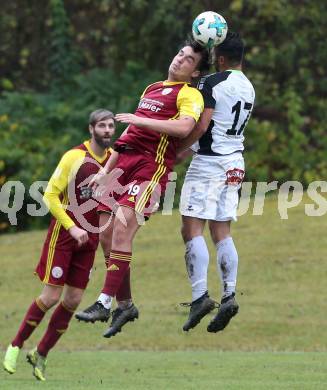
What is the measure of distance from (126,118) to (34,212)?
18.0 meters

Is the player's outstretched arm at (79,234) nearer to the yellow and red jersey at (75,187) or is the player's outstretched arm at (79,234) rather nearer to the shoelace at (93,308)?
the yellow and red jersey at (75,187)

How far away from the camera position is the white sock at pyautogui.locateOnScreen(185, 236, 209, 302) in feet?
33.0

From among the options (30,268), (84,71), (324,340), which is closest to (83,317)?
(324,340)

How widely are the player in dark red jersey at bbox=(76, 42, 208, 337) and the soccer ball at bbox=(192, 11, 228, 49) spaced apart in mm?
129

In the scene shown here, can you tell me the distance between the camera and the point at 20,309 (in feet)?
68.7

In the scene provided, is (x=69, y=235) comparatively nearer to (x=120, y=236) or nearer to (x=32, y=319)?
(x=32, y=319)

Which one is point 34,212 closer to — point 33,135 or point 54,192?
point 33,135

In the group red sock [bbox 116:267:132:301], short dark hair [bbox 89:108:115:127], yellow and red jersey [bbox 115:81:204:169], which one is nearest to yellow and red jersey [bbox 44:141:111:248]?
short dark hair [bbox 89:108:115:127]

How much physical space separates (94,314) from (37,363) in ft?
14.0

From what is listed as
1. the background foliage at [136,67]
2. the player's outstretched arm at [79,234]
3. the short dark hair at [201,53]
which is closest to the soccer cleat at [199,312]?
the short dark hair at [201,53]

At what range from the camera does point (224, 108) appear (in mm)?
9953

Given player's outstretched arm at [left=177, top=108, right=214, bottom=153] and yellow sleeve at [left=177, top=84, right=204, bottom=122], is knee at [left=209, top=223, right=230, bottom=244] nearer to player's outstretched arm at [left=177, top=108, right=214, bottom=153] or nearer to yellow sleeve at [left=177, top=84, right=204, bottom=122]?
player's outstretched arm at [left=177, top=108, right=214, bottom=153]

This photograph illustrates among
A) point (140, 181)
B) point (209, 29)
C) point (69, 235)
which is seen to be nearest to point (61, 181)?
point (69, 235)

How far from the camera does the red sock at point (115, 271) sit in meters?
9.77
